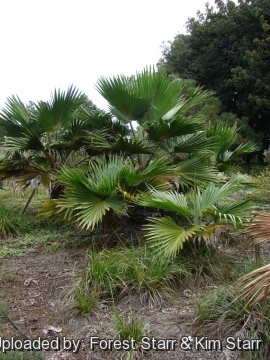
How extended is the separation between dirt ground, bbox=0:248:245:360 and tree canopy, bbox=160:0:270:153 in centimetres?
1458

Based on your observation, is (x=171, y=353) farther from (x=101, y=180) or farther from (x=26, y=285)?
(x=101, y=180)

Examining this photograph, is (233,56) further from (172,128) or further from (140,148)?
(140,148)

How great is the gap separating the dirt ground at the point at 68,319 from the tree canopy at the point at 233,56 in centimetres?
1458

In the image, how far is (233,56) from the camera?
57.9 ft

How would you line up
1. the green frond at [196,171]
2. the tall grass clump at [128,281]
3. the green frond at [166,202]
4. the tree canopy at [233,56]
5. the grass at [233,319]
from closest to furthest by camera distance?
the grass at [233,319] < the tall grass clump at [128,281] < the green frond at [166,202] < the green frond at [196,171] < the tree canopy at [233,56]

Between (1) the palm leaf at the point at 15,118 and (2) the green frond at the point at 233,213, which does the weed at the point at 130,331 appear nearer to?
(2) the green frond at the point at 233,213

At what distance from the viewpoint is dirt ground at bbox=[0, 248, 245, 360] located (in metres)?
2.66

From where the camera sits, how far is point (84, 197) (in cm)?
419

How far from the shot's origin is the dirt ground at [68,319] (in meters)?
2.66

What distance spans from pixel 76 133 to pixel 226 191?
8.20ft

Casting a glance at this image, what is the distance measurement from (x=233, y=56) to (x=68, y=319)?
678 inches

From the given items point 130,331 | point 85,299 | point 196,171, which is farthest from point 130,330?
point 196,171

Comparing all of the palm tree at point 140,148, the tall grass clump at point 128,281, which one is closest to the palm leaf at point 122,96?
the palm tree at point 140,148

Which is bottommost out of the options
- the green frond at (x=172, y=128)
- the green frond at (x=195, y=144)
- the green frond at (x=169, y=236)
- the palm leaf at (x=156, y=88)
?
the green frond at (x=169, y=236)
